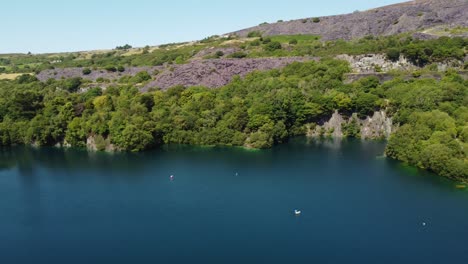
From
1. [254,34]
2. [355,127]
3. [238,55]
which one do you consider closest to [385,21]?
[254,34]

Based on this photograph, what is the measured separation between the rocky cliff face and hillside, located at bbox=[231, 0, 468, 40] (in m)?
41.2

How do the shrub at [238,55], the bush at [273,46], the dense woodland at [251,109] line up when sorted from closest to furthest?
1. the dense woodland at [251,109]
2. the shrub at [238,55]
3. the bush at [273,46]

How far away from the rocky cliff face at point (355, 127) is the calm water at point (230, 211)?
530 inches

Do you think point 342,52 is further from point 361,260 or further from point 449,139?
point 361,260

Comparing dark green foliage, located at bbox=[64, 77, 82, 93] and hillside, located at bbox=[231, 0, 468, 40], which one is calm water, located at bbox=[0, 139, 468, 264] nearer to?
dark green foliage, located at bbox=[64, 77, 82, 93]

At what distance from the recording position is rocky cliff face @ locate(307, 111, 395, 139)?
77875mm

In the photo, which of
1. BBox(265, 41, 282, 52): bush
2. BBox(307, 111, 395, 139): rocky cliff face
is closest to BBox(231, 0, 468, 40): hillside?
BBox(265, 41, 282, 52): bush

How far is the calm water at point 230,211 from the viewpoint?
Result: 37094 mm

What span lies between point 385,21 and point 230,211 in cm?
9183

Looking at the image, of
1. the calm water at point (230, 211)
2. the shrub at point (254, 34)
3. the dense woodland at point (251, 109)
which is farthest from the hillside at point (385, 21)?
the calm water at point (230, 211)

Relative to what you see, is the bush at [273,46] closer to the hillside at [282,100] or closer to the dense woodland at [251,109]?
the hillside at [282,100]

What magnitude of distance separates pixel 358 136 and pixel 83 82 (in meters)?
67.8

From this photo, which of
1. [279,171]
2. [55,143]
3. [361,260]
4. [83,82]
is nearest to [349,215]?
[361,260]

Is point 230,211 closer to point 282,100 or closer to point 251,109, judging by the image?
point 251,109
